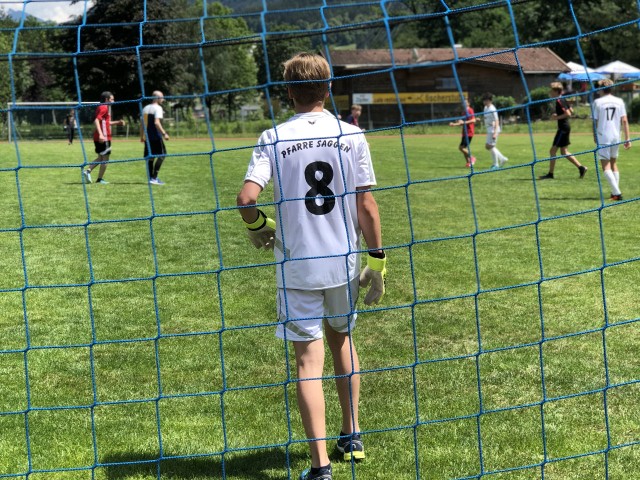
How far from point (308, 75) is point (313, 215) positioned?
0.57 meters

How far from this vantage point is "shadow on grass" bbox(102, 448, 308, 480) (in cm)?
363

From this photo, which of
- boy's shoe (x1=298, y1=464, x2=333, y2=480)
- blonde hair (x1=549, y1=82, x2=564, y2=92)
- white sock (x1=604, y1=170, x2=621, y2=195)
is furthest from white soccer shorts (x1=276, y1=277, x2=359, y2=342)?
blonde hair (x1=549, y1=82, x2=564, y2=92)

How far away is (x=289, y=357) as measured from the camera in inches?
206

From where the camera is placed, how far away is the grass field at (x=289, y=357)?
3.72 m

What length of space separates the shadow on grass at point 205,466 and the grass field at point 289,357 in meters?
0.01

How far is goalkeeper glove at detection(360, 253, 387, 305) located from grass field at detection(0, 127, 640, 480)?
0.43ft

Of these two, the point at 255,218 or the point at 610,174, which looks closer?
the point at 255,218

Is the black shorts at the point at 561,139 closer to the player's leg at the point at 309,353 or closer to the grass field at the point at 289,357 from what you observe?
the grass field at the point at 289,357

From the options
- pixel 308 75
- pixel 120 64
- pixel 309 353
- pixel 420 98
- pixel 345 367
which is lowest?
pixel 345 367

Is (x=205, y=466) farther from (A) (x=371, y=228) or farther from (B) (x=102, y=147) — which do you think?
(B) (x=102, y=147)

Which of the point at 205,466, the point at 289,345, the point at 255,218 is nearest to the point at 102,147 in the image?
the point at 289,345

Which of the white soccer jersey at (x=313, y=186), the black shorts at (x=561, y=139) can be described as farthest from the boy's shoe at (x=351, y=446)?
the black shorts at (x=561, y=139)

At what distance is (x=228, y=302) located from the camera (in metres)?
6.58

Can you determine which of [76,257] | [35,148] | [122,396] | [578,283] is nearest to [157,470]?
[122,396]
